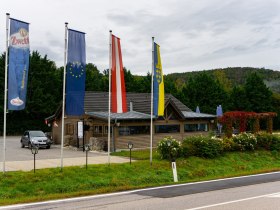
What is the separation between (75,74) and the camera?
17703mm

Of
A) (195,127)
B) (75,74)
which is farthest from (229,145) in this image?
(75,74)

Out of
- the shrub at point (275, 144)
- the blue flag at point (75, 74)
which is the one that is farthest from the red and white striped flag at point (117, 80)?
the shrub at point (275, 144)

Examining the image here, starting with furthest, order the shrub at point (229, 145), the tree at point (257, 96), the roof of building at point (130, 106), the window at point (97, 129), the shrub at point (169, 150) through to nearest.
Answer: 1. the tree at point (257, 96)
2. the roof of building at point (130, 106)
3. the window at point (97, 129)
4. the shrub at point (229, 145)
5. the shrub at point (169, 150)

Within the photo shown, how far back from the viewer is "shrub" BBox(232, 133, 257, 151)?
27203mm

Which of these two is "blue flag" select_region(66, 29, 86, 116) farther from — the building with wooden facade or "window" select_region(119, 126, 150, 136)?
"window" select_region(119, 126, 150, 136)

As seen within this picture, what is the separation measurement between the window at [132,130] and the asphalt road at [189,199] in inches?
581

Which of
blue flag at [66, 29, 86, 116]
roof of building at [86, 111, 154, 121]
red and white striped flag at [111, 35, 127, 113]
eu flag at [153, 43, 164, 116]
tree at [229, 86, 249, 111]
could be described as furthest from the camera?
tree at [229, 86, 249, 111]

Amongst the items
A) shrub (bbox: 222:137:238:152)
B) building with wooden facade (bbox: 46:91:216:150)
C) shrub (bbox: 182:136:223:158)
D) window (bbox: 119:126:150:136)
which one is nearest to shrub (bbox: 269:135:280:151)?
shrub (bbox: 222:137:238:152)

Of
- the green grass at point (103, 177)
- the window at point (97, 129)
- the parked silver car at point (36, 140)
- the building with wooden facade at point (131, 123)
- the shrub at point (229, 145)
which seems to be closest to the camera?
the green grass at point (103, 177)

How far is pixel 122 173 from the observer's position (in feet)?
60.7

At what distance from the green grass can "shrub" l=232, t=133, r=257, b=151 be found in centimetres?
286

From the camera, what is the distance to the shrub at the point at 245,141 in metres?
27.2

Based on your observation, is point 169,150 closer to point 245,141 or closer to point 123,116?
point 245,141

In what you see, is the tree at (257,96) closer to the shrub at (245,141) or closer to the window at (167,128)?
the window at (167,128)
